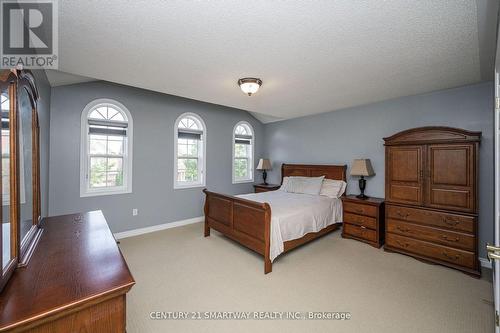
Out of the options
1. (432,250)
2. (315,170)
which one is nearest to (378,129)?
(315,170)

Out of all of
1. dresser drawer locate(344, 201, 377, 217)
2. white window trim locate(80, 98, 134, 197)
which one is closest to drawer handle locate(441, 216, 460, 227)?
dresser drawer locate(344, 201, 377, 217)

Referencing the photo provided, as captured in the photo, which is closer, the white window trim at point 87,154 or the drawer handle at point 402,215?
the drawer handle at point 402,215

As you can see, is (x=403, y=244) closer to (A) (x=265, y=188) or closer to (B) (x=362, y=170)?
(B) (x=362, y=170)

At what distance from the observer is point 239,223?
322 cm

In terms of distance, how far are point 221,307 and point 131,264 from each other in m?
1.52

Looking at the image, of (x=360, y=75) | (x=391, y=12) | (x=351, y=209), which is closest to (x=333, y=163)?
(x=351, y=209)

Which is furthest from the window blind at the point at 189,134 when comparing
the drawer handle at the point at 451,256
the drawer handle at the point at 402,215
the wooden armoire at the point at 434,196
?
the drawer handle at the point at 451,256

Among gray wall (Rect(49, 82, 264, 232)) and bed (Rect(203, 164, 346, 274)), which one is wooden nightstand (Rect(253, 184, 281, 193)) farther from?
bed (Rect(203, 164, 346, 274))

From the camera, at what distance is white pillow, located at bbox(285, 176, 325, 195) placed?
4.32m

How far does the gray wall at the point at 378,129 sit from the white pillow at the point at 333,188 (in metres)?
0.23

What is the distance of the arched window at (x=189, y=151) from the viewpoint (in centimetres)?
447

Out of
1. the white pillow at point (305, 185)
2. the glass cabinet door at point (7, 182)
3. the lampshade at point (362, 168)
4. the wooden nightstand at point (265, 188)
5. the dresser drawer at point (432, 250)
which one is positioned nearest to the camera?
the glass cabinet door at point (7, 182)

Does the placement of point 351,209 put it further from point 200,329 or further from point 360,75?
point 200,329

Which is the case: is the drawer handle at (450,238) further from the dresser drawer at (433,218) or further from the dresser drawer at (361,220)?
the dresser drawer at (361,220)
